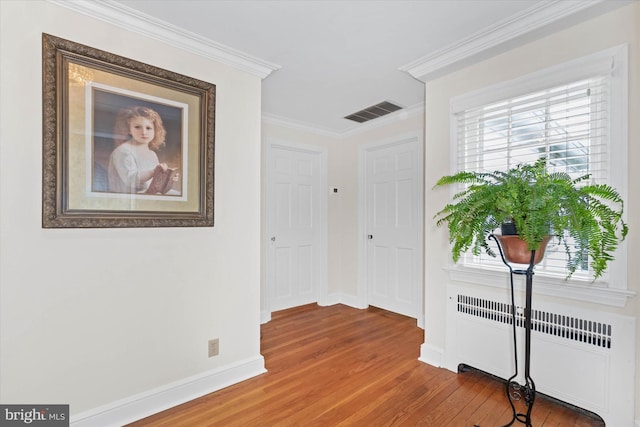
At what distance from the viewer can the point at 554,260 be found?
1.98 m

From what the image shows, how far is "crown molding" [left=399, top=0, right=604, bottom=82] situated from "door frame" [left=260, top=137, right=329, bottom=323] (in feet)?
5.89

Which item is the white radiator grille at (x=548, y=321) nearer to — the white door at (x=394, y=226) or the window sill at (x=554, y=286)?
the window sill at (x=554, y=286)

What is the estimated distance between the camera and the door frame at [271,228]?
3691 mm

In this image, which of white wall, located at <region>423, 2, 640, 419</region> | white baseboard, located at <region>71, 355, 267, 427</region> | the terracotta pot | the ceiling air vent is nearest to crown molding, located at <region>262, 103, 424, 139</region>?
the ceiling air vent

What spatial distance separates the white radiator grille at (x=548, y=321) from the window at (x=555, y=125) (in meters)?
0.26

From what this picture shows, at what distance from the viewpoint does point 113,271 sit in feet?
5.97

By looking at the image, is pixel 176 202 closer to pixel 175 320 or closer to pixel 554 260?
pixel 175 320

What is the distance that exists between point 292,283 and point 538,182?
305 centimetres

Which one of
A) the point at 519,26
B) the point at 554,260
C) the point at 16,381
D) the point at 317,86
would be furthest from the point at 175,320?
the point at 519,26

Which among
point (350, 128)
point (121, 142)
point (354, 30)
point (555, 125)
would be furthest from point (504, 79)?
point (121, 142)

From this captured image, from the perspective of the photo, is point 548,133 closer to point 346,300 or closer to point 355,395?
point 355,395

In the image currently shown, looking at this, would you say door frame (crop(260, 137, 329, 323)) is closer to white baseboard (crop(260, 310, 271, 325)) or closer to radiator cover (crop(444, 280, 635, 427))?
white baseboard (crop(260, 310, 271, 325))

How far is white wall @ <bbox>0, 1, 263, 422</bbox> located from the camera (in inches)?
61.1

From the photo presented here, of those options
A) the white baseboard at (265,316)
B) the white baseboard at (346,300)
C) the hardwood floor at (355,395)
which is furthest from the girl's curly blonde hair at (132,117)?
the white baseboard at (346,300)
